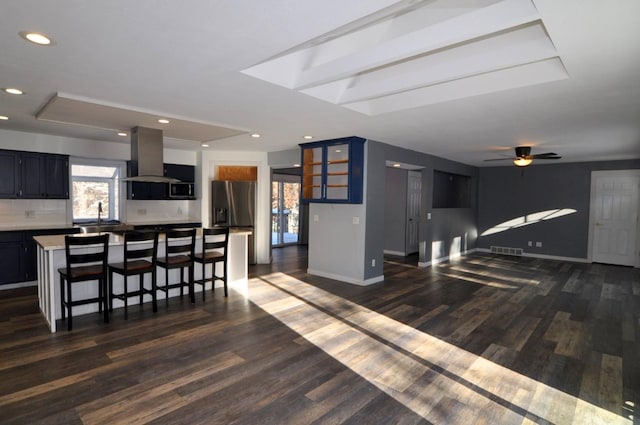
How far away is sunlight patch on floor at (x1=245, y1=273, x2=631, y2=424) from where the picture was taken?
239cm

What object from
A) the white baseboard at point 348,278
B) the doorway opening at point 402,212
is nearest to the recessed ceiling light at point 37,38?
the white baseboard at point 348,278

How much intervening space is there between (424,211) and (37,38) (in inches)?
262

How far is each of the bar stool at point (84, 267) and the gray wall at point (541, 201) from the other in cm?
872

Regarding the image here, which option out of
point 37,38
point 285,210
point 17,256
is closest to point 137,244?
point 17,256

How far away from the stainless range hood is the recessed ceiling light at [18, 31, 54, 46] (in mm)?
2523

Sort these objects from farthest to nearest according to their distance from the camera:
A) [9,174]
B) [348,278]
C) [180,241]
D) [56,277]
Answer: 1. [348,278]
2. [9,174]
3. [180,241]
4. [56,277]

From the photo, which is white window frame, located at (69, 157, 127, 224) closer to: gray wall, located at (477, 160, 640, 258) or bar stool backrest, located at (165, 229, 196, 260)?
bar stool backrest, located at (165, 229, 196, 260)

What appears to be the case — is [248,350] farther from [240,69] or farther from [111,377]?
[240,69]

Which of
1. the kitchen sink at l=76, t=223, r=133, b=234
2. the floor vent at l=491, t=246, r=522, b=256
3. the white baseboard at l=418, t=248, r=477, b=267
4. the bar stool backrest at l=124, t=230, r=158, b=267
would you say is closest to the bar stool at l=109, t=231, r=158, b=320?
the bar stool backrest at l=124, t=230, r=158, b=267

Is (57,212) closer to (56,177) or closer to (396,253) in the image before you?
(56,177)

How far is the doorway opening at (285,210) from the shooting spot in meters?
9.91

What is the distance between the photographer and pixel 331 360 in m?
3.10

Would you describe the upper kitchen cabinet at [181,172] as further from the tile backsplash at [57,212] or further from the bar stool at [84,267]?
the bar stool at [84,267]

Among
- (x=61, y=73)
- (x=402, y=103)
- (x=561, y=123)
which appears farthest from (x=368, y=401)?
(x=561, y=123)
